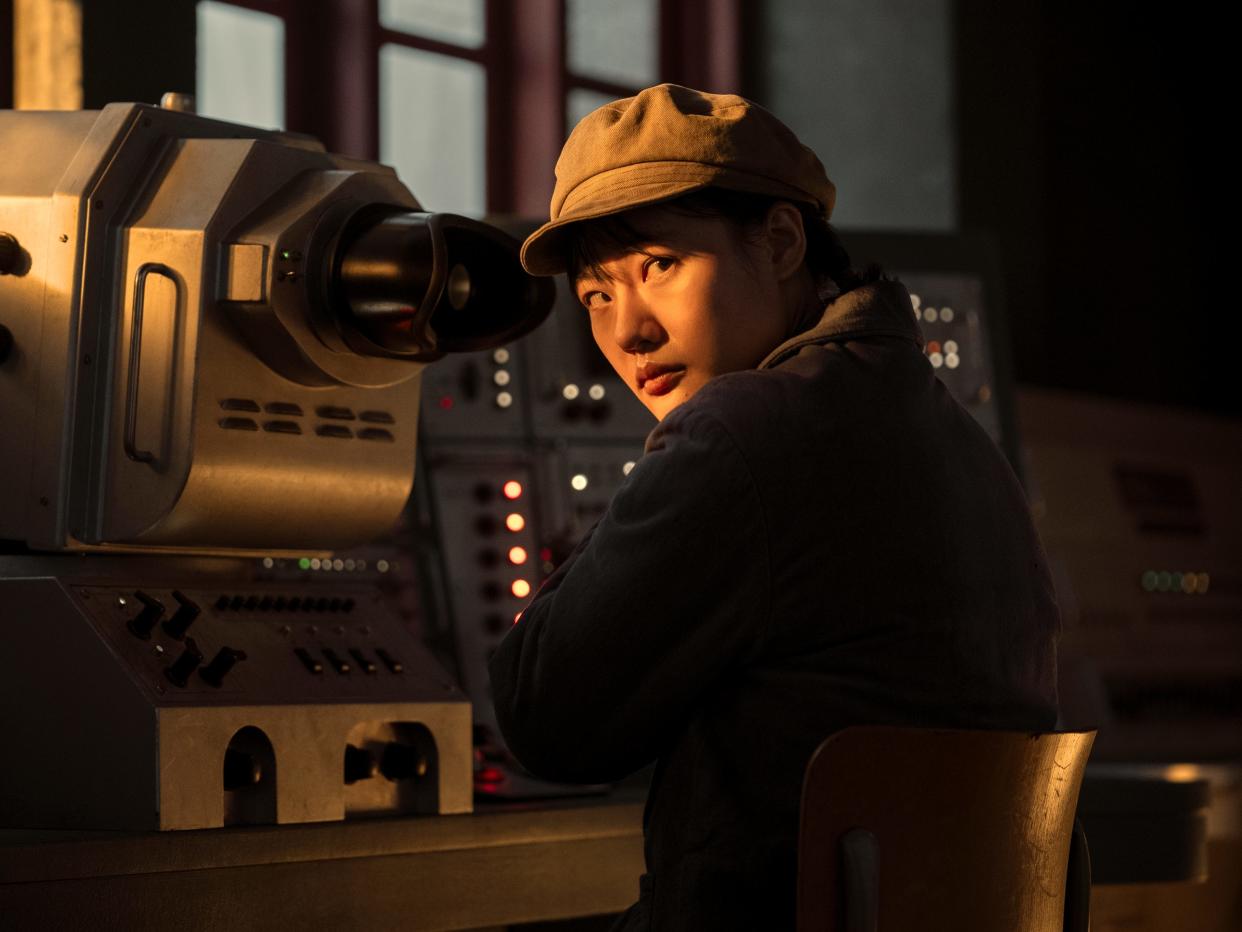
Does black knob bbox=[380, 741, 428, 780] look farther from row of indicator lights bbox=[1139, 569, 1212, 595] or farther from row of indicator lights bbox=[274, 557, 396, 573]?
row of indicator lights bbox=[1139, 569, 1212, 595]

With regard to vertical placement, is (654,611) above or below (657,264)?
below

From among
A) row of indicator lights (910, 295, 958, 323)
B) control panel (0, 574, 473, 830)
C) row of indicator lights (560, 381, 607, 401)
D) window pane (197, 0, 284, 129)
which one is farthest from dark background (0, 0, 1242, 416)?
control panel (0, 574, 473, 830)

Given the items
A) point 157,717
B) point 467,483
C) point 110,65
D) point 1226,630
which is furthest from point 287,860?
point 1226,630

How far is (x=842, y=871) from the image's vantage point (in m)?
1.08

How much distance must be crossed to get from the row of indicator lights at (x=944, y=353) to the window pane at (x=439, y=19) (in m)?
2.06

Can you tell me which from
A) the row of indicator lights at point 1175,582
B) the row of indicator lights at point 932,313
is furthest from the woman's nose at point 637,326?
the row of indicator lights at point 1175,582

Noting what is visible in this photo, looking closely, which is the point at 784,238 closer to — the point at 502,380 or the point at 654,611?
the point at 654,611

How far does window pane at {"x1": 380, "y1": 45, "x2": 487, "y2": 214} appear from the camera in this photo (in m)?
4.26

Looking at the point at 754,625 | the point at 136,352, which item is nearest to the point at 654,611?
the point at 754,625

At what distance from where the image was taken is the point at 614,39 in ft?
15.6

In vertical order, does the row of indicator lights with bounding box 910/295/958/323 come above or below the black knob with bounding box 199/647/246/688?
above

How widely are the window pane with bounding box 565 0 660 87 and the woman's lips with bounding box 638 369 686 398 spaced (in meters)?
3.40

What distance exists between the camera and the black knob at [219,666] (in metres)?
1.40

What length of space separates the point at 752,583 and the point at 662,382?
24 centimetres
